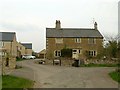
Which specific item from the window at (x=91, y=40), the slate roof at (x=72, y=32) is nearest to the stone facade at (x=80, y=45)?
the window at (x=91, y=40)

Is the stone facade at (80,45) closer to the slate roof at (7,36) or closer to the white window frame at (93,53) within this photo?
the white window frame at (93,53)

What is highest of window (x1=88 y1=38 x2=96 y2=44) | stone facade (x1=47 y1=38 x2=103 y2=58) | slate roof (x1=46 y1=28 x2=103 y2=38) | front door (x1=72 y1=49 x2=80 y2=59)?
slate roof (x1=46 y1=28 x2=103 y2=38)

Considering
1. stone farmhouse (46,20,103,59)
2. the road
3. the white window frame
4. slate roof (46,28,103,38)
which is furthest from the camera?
slate roof (46,28,103,38)

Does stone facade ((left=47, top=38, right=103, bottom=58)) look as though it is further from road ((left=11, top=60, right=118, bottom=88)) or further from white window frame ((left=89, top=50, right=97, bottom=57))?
road ((left=11, top=60, right=118, bottom=88))

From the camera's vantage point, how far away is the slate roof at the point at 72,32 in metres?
61.4

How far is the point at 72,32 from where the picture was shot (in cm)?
6334

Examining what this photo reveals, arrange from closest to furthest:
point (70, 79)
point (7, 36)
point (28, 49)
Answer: point (70, 79) < point (7, 36) < point (28, 49)

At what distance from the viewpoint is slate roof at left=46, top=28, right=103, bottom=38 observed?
61.4 m

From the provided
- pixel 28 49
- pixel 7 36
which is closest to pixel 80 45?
pixel 7 36

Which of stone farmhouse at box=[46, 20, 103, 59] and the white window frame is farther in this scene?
the white window frame

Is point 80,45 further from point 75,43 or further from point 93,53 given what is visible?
point 93,53

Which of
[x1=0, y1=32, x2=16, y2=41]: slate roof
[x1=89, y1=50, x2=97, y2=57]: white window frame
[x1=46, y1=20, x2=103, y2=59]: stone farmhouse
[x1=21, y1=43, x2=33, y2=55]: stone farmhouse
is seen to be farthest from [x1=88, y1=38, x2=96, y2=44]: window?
[x1=21, y1=43, x2=33, y2=55]: stone farmhouse

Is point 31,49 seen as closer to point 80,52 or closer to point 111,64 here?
point 80,52

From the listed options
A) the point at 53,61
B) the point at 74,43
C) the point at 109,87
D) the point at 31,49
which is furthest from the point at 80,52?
the point at 31,49
